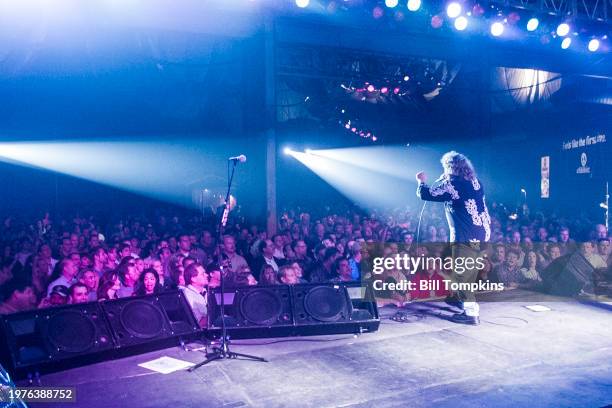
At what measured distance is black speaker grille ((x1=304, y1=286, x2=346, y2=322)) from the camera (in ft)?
13.9

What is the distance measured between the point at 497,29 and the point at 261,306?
17.4 feet

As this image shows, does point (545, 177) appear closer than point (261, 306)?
No

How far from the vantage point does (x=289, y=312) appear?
4.25 metres

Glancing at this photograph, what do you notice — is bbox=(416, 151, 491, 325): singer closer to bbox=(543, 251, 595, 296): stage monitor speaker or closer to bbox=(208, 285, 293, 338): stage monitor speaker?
bbox=(208, 285, 293, 338): stage monitor speaker

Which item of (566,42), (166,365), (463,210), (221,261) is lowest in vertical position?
(166,365)

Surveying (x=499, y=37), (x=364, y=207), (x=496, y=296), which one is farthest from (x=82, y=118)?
(x=496, y=296)

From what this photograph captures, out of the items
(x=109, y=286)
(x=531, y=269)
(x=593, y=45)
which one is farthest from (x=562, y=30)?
(x=109, y=286)

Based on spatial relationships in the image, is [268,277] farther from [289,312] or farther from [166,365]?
[166,365]

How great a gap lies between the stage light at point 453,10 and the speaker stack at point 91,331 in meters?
5.07

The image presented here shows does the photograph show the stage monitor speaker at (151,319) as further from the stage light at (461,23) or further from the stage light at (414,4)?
the stage light at (461,23)

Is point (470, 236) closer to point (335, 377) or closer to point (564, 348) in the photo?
point (564, 348)

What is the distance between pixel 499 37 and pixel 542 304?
4038 mm

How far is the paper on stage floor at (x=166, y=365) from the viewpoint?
347 cm

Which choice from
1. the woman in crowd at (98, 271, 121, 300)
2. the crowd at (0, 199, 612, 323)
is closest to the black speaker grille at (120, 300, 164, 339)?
the crowd at (0, 199, 612, 323)
